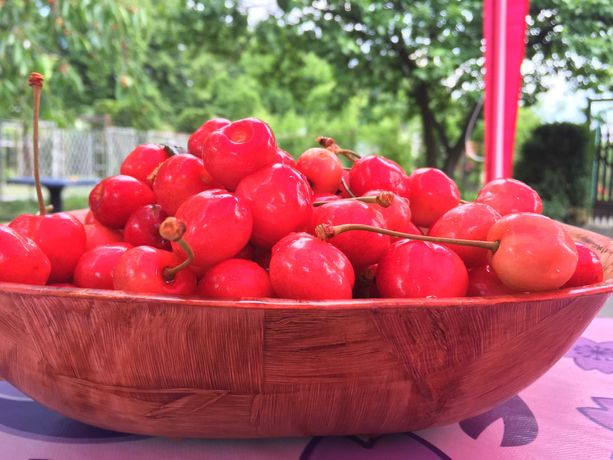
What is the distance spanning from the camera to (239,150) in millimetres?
420

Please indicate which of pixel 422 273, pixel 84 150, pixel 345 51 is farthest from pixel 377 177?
pixel 84 150

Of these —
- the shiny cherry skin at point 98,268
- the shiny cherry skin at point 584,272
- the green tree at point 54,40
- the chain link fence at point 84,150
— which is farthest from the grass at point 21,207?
the shiny cherry skin at point 584,272

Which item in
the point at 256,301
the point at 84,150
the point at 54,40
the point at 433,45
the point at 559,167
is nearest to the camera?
the point at 256,301

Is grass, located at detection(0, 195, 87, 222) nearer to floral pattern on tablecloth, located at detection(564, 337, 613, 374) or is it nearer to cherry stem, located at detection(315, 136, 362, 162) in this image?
cherry stem, located at detection(315, 136, 362, 162)

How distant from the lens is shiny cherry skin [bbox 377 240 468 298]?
14.3 inches

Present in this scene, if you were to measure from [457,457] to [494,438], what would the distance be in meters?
0.04

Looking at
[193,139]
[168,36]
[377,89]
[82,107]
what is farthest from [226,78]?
[193,139]

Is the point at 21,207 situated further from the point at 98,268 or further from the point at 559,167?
the point at 98,268

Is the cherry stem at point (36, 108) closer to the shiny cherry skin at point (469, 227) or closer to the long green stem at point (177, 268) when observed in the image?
the long green stem at point (177, 268)

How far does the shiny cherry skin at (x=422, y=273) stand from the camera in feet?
1.19

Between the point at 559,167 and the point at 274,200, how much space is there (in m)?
3.39

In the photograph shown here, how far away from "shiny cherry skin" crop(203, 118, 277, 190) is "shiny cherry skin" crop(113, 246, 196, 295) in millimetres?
86

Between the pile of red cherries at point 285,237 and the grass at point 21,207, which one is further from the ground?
the pile of red cherries at point 285,237

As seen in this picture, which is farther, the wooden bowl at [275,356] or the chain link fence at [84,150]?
the chain link fence at [84,150]
